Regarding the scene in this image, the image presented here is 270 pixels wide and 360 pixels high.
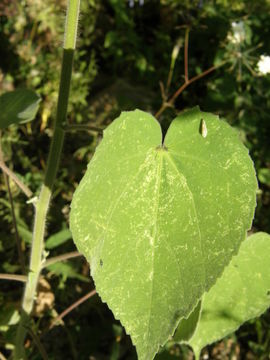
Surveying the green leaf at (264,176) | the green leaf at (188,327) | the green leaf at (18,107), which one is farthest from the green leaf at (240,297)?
the green leaf at (264,176)

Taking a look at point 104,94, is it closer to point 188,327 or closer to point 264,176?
point 264,176

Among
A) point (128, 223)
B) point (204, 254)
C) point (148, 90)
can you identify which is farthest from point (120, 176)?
point (148, 90)

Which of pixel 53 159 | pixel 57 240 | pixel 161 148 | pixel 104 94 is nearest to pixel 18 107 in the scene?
pixel 53 159

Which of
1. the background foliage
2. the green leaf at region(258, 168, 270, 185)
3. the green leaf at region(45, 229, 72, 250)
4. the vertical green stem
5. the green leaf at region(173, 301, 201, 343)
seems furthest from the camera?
the green leaf at region(258, 168, 270, 185)

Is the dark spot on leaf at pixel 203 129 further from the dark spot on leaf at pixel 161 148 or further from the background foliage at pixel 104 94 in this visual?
the background foliage at pixel 104 94

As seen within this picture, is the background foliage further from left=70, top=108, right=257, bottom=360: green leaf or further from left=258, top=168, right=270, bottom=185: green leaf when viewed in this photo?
left=70, top=108, right=257, bottom=360: green leaf

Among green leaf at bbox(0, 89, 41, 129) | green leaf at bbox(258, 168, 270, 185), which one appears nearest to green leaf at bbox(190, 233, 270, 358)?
green leaf at bbox(0, 89, 41, 129)

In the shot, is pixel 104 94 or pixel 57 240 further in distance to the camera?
pixel 104 94
